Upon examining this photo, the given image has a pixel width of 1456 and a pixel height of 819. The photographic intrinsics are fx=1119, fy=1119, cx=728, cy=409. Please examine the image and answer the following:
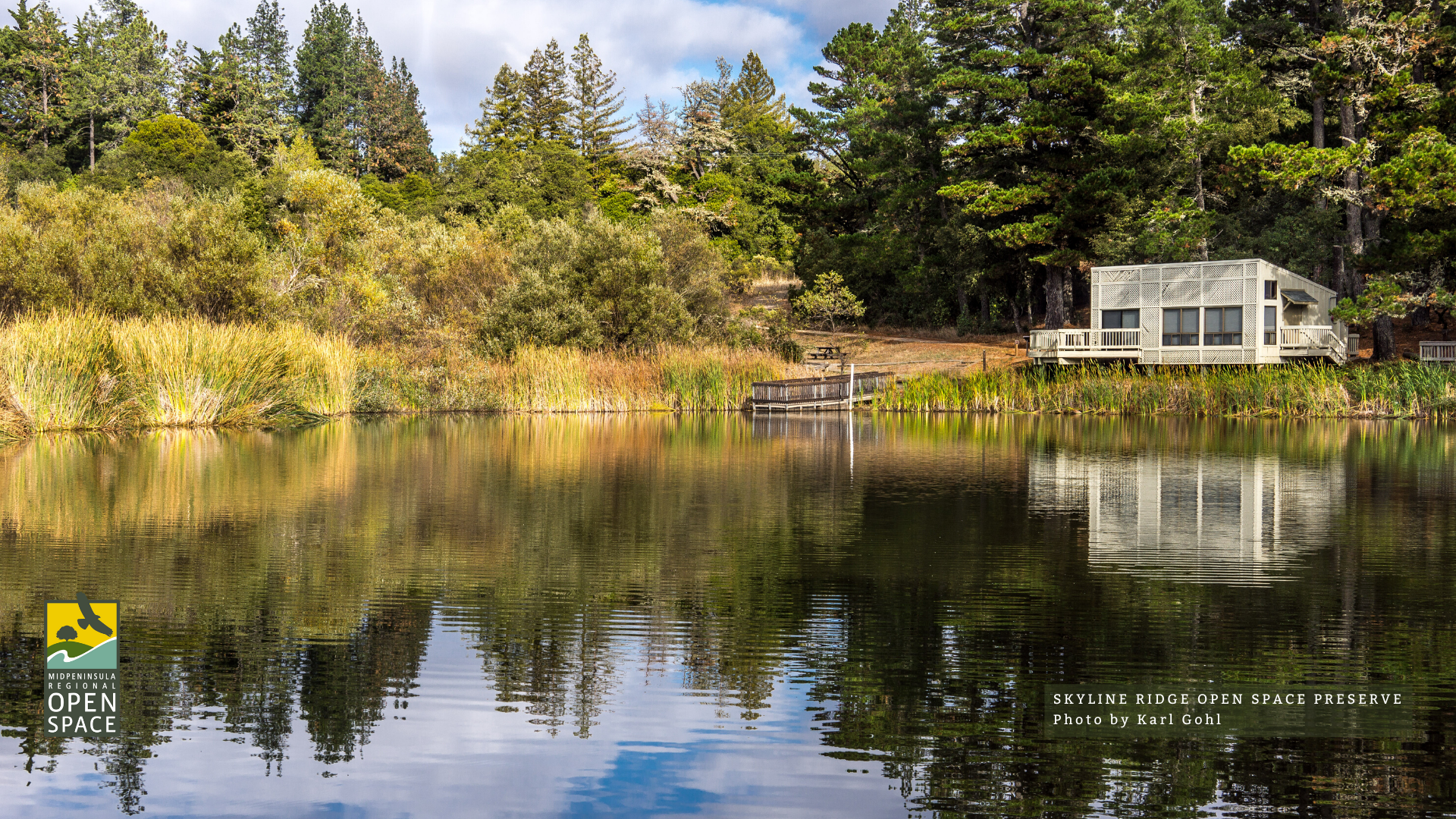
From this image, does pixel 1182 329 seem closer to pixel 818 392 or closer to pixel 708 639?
pixel 818 392

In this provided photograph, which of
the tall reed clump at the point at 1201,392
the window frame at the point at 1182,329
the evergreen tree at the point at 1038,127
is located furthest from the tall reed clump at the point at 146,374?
the window frame at the point at 1182,329

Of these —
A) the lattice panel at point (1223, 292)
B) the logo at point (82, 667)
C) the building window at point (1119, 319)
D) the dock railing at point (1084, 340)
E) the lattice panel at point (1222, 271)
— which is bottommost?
the logo at point (82, 667)

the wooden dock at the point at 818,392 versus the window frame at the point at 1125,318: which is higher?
the window frame at the point at 1125,318

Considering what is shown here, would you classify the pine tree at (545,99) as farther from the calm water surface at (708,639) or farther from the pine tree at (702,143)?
the calm water surface at (708,639)

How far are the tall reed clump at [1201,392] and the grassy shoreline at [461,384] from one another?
51 mm

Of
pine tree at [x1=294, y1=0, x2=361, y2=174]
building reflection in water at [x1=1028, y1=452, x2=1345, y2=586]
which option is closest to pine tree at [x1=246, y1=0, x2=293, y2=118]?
pine tree at [x1=294, y1=0, x2=361, y2=174]

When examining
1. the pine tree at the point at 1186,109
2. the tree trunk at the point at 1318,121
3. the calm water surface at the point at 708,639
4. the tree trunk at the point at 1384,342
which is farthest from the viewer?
the tree trunk at the point at 1318,121

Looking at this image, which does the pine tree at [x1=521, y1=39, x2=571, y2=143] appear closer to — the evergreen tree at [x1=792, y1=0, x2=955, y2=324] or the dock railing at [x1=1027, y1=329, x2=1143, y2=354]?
the evergreen tree at [x1=792, y1=0, x2=955, y2=324]

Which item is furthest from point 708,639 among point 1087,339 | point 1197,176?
point 1197,176

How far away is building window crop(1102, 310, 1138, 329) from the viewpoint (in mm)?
44875

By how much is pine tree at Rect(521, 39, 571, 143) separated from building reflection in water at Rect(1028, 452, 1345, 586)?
69.2 meters

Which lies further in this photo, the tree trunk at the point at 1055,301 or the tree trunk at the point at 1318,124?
the tree trunk at the point at 1055,301

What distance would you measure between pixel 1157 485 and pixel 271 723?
1296 cm

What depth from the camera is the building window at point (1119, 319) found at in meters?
44.9
